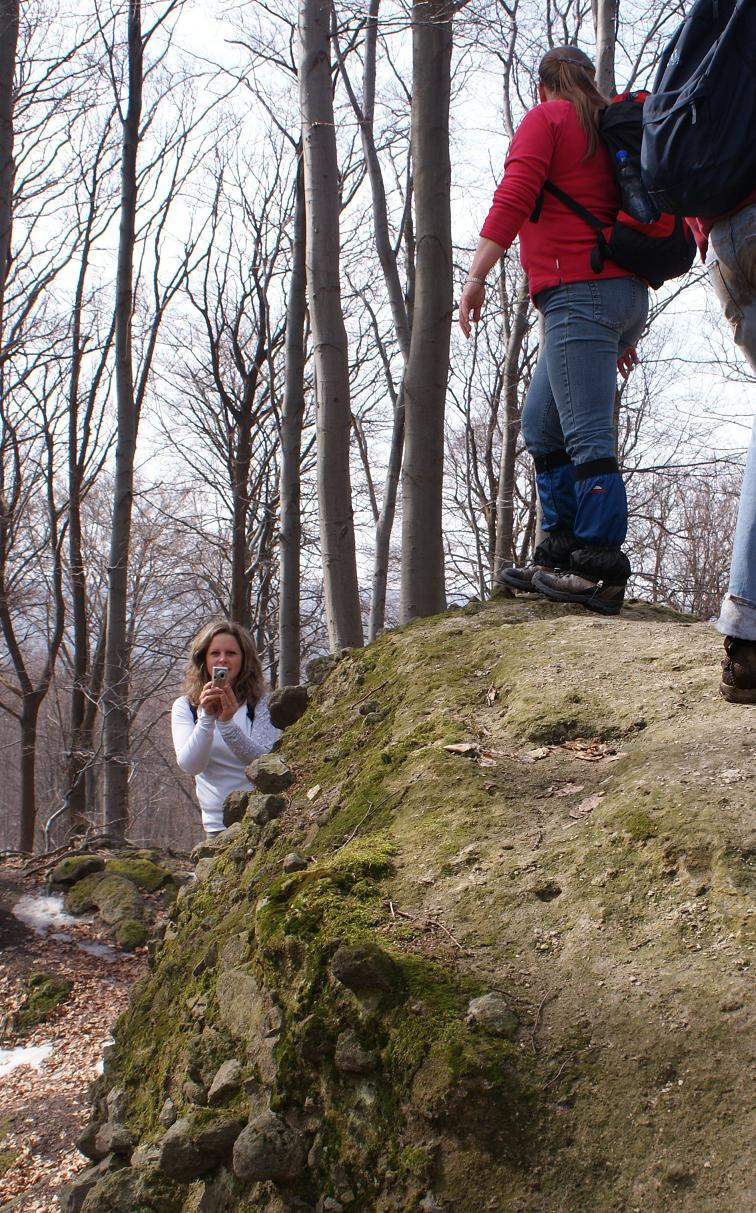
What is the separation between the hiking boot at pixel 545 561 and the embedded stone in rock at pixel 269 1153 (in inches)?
104

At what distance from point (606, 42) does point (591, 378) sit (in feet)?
21.7

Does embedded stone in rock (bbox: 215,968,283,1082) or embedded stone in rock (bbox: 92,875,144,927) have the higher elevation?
embedded stone in rock (bbox: 215,968,283,1082)

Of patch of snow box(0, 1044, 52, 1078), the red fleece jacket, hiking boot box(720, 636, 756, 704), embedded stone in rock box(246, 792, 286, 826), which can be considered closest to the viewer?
hiking boot box(720, 636, 756, 704)

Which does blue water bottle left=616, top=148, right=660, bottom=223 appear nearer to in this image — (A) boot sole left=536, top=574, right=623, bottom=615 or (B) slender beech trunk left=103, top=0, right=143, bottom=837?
(A) boot sole left=536, top=574, right=623, bottom=615

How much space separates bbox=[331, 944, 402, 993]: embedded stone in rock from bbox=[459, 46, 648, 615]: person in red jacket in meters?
2.31

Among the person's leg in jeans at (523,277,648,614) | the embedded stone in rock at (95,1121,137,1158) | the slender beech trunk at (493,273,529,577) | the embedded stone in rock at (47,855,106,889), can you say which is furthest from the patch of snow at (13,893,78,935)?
the slender beech trunk at (493,273,529,577)

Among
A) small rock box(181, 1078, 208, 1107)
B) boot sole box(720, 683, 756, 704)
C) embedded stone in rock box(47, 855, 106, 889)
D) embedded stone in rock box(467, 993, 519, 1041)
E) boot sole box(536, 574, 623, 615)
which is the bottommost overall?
embedded stone in rock box(47, 855, 106, 889)

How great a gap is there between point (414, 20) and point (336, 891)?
5.18 metres

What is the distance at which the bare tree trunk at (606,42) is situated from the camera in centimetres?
823

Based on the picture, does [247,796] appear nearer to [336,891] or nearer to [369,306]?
[336,891]

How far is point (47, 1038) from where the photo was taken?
4.32 m

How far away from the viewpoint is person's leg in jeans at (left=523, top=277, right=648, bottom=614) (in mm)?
3518

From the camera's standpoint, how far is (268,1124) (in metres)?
1.60

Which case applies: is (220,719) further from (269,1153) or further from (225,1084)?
(269,1153)
